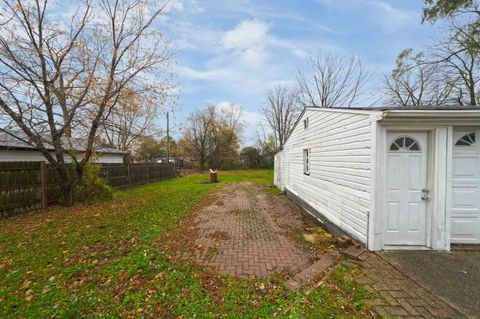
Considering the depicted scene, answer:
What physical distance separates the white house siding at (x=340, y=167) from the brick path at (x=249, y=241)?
1.11 m

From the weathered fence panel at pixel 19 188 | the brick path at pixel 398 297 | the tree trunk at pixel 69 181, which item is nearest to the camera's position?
the brick path at pixel 398 297

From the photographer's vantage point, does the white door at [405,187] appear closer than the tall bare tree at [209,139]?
Yes

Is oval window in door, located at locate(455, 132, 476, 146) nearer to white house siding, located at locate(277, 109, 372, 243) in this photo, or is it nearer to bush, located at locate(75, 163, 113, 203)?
white house siding, located at locate(277, 109, 372, 243)

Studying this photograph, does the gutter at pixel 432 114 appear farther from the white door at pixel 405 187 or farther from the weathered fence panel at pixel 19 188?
the weathered fence panel at pixel 19 188

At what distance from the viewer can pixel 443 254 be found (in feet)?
10.9

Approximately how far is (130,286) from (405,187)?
4965 millimetres

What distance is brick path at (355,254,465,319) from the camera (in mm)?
2119

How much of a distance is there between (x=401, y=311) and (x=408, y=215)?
2.09 meters

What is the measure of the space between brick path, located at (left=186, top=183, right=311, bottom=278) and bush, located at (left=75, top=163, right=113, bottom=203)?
16.2ft

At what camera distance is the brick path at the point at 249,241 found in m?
3.23

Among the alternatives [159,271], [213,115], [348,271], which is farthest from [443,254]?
[213,115]

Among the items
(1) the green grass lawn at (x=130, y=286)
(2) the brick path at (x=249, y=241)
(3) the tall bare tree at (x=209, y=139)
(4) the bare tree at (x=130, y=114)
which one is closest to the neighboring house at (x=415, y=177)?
(1) the green grass lawn at (x=130, y=286)

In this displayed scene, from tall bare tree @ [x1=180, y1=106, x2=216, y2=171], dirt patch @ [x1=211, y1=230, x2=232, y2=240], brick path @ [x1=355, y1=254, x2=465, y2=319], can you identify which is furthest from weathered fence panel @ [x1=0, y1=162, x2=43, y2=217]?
tall bare tree @ [x1=180, y1=106, x2=216, y2=171]

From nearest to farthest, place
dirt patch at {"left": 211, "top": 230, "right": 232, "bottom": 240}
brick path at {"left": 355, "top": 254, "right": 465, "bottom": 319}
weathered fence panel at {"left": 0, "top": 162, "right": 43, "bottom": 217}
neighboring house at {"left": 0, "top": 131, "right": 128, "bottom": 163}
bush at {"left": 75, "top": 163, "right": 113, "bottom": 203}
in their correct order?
brick path at {"left": 355, "top": 254, "right": 465, "bottom": 319}
dirt patch at {"left": 211, "top": 230, "right": 232, "bottom": 240}
weathered fence panel at {"left": 0, "top": 162, "right": 43, "bottom": 217}
neighboring house at {"left": 0, "top": 131, "right": 128, "bottom": 163}
bush at {"left": 75, "top": 163, "right": 113, "bottom": 203}
